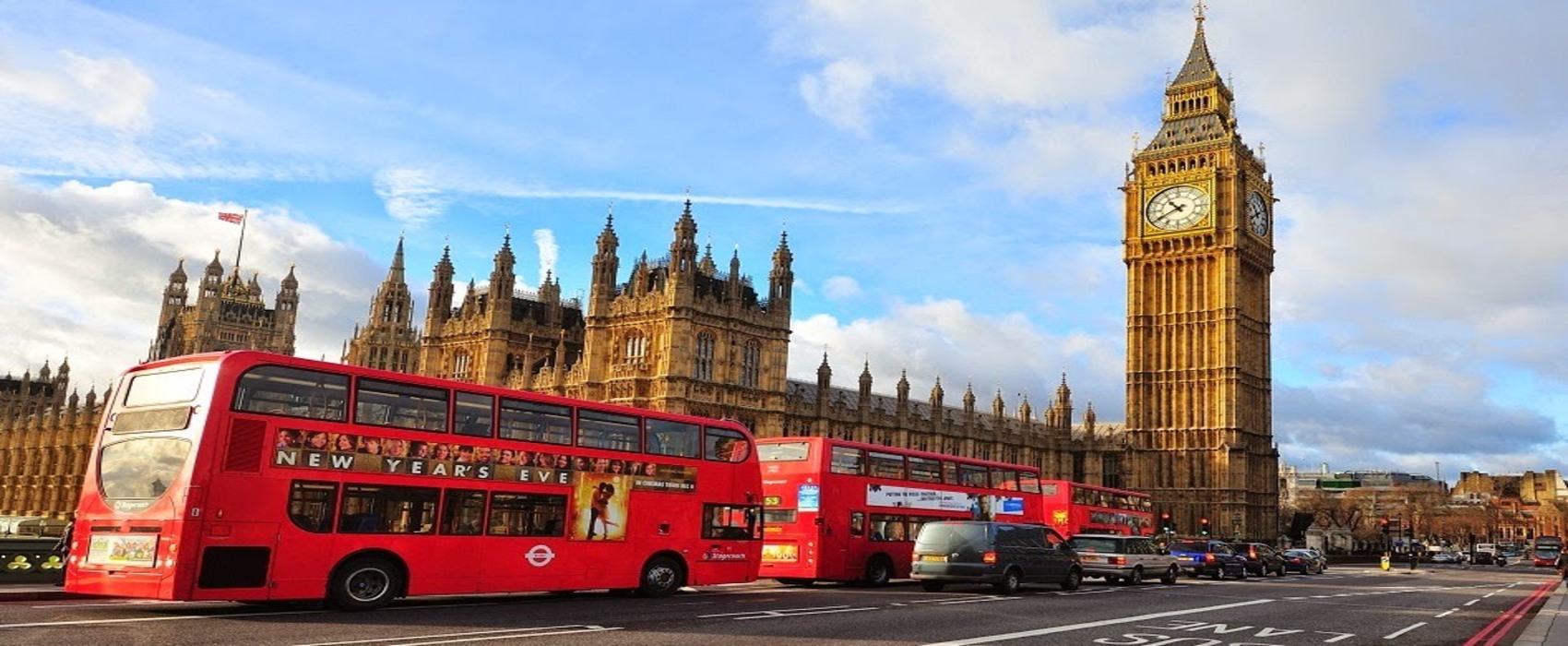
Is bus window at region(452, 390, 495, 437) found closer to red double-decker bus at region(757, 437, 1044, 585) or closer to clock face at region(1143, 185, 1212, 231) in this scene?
red double-decker bus at region(757, 437, 1044, 585)

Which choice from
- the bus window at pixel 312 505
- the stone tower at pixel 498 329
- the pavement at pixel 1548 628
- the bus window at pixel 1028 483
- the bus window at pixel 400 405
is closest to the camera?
the pavement at pixel 1548 628

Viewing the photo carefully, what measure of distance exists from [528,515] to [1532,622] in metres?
18.6

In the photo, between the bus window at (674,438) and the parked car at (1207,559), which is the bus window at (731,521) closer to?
the bus window at (674,438)

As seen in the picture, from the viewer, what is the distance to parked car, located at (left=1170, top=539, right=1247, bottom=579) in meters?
43.2

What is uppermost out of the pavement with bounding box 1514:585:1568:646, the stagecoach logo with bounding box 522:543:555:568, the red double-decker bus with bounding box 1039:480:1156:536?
the red double-decker bus with bounding box 1039:480:1156:536

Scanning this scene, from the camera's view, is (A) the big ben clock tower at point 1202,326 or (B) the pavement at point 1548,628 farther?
(A) the big ben clock tower at point 1202,326

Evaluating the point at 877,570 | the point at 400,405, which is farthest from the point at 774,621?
the point at 877,570

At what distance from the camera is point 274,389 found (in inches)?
677

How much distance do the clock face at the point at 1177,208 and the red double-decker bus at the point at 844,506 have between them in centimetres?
6905

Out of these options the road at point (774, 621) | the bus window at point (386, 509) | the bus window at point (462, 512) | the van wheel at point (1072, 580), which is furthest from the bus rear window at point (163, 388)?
the van wheel at point (1072, 580)

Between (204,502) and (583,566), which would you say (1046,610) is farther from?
(204,502)

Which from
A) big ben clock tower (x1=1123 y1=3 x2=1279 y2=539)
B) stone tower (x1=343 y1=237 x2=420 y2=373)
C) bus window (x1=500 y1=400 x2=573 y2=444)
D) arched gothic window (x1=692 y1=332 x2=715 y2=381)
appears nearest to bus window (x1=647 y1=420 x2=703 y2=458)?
bus window (x1=500 y1=400 x2=573 y2=444)

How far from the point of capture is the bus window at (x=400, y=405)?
60.2 feet

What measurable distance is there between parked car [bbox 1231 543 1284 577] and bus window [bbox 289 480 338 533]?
1652 inches
